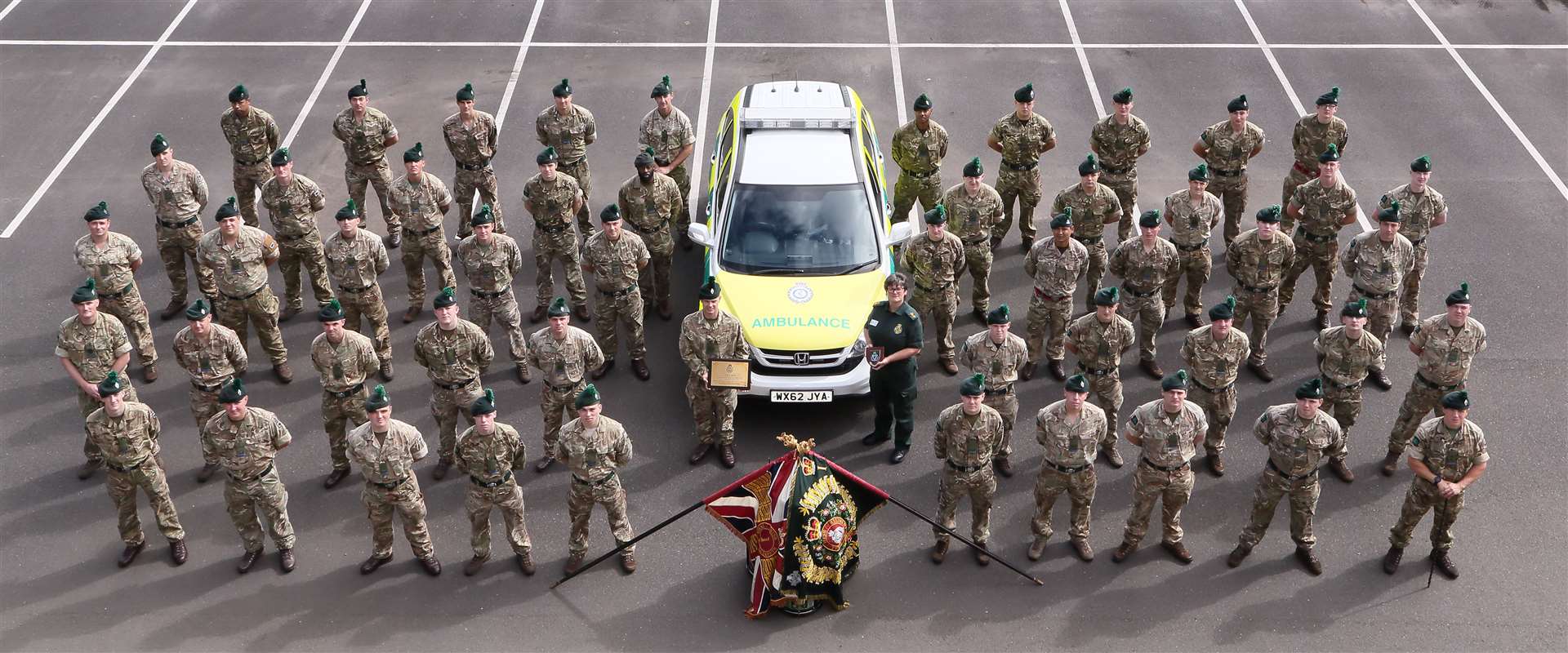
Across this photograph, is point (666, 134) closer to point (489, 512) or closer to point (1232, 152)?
point (489, 512)

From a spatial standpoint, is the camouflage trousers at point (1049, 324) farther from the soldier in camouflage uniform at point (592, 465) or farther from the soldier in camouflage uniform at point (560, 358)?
the soldier in camouflage uniform at point (592, 465)

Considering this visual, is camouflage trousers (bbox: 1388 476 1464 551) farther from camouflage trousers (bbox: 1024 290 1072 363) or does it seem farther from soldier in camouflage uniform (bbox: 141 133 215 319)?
soldier in camouflage uniform (bbox: 141 133 215 319)

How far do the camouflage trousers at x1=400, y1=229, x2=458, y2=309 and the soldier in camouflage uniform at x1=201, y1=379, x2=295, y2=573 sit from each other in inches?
137

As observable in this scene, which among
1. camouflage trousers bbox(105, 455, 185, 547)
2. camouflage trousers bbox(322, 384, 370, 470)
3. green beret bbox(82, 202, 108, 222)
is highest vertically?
green beret bbox(82, 202, 108, 222)

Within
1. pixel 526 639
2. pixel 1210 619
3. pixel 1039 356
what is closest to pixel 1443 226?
pixel 1039 356

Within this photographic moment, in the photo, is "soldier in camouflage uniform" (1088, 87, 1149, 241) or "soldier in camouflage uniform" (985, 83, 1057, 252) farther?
"soldier in camouflage uniform" (985, 83, 1057, 252)

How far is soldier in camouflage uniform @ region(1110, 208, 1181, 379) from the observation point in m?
13.1

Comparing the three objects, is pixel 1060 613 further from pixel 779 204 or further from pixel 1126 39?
pixel 1126 39

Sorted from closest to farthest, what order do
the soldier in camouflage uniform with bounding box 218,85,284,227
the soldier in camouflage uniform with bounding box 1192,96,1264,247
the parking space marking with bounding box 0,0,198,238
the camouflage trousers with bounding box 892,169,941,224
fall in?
1. the soldier in camouflage uniform with bounding box 1192,96,1264,247
2. the soldier in camouflage uniform with bounding box 218,85,284,227
3. the camouflage trousers with bounding box 892,169,941,224
4. the parking space marking with bounding box 0,0,198,238

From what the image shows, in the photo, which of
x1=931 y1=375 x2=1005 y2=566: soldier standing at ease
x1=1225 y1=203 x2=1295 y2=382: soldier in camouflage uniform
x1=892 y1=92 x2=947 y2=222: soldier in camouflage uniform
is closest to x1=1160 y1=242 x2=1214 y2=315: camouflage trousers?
x1=1225 y1=203 x2=1295 y2=382: soldier in camouflage uniform

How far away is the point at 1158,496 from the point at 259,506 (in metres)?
7.07

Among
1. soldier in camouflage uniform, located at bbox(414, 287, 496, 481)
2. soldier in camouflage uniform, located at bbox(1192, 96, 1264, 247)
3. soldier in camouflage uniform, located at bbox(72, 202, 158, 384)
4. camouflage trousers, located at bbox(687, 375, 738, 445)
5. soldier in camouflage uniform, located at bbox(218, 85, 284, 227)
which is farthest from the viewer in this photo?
soldier in camouflage uniform, located at bbox(218, 85, 284, 227)

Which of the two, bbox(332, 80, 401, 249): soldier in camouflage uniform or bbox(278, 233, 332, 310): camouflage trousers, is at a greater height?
bbox(332, 80, 401, 249): soldier in camouflage uniform

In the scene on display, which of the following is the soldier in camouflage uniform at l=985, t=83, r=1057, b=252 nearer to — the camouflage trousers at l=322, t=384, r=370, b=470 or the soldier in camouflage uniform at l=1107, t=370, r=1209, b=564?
the soldier in camouflage uniform at l=1107, t=370, r=1209, b=564
